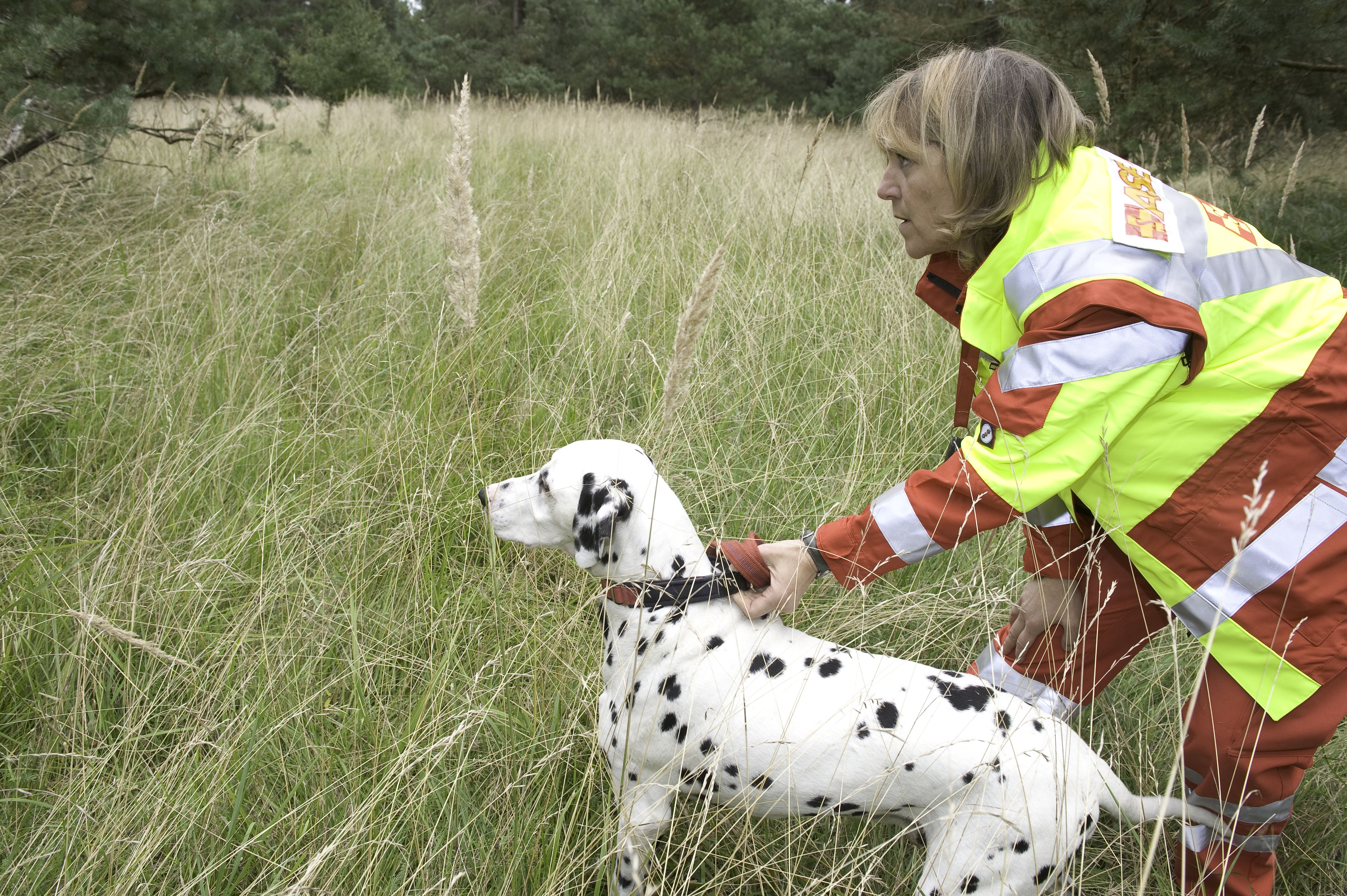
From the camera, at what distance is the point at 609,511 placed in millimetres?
1800

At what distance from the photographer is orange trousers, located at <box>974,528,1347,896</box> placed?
161 centimetres

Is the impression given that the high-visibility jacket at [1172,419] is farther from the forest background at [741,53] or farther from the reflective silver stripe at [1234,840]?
the forest background at [741,53]

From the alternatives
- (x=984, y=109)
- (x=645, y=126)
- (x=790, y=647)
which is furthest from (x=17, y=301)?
(x=645, y=126)

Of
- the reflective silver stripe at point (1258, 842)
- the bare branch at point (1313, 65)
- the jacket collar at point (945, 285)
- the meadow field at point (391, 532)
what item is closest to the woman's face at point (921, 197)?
the jacket collar at point (945, 285)

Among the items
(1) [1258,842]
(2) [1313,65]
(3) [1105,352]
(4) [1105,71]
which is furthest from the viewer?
(4) [1105,71]

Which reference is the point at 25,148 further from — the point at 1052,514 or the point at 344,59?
the point at 344,59

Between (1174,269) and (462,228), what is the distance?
193 centimetres

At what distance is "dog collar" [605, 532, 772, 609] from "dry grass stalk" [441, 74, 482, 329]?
3.79ft

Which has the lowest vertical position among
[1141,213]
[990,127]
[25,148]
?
[25,148]

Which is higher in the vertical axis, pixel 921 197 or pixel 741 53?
pixel 741 53

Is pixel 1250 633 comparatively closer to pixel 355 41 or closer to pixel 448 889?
pixel 448 889

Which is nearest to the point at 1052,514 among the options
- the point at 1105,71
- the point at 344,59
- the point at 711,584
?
the point at 711,584

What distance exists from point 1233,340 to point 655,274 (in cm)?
294

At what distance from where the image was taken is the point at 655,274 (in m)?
4.18
